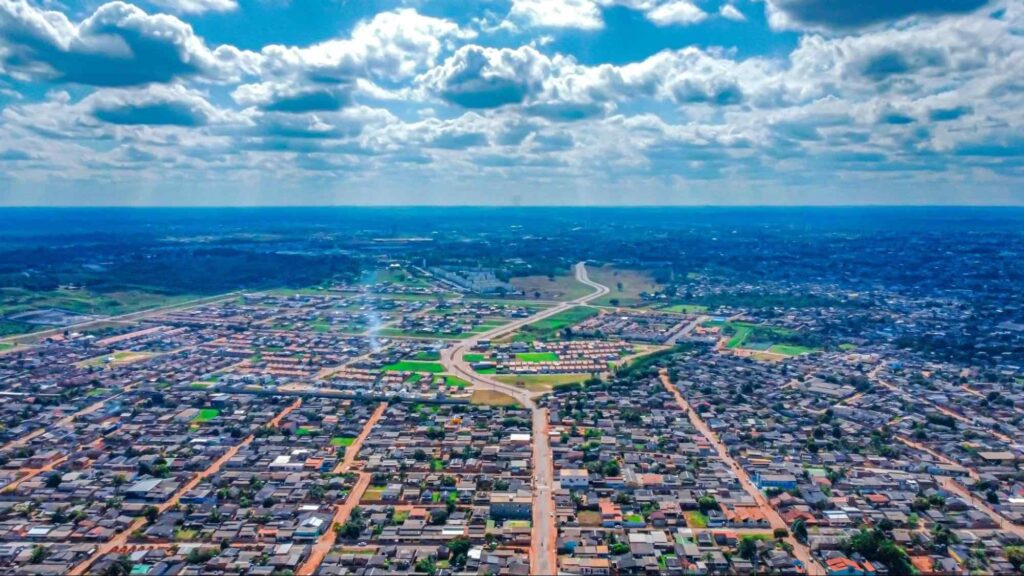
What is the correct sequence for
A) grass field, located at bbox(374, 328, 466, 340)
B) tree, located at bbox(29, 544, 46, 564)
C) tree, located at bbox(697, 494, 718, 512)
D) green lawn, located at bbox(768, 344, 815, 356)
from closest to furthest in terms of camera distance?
tree, located at bbox(29, 544, 46, 564) < tree, located at bbox(697, 494, 718, 512) < green lawn, located at bbox(768, 344, 815, 356) < grass field, located at bbox(374, 328, 466, 340)

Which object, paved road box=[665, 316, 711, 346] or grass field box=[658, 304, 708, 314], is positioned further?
grass field box=[658, 304, 708, 314]

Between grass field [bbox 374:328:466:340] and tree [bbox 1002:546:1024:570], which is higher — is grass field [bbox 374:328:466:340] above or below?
above

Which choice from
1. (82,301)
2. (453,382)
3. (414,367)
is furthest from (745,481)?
(82,301)

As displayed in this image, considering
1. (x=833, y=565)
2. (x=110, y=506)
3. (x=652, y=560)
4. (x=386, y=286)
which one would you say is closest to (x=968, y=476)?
(x=833, y=565)

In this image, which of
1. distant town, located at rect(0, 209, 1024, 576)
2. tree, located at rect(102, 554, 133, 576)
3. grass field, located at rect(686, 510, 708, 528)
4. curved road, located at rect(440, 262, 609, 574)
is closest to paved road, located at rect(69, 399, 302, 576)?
distant town, located at rect(0, 209, 1024, 576)

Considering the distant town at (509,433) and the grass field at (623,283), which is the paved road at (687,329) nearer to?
the distant town at (509,433)

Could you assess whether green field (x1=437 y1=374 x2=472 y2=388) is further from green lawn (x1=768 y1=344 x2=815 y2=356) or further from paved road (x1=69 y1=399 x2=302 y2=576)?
green lawn (x1=768 y1=344 x2=815 y2=356)

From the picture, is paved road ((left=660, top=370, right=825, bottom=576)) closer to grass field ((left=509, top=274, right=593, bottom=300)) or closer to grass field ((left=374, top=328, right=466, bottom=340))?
grass field ((left=374, top=328, right=466, bottom=340))

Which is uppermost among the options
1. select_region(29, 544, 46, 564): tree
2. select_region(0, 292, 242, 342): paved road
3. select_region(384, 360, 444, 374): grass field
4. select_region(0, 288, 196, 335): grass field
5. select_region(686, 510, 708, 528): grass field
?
select_region(0, 288, 196, 335): grass field

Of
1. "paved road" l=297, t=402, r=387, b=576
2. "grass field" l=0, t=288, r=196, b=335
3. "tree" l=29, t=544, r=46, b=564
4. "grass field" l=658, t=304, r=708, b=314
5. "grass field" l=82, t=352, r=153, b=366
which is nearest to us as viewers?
"tree" l=29, t=544, r=46, b=564
